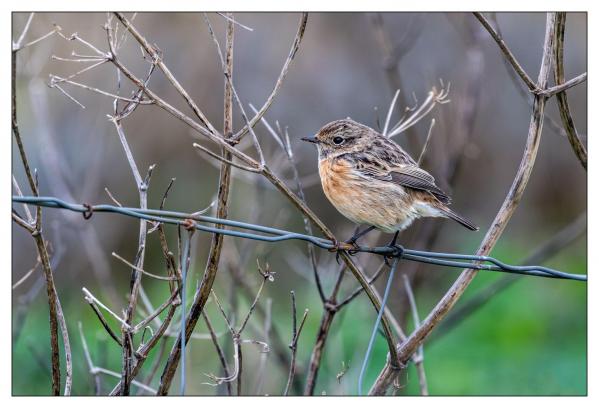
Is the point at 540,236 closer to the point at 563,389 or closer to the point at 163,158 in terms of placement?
the point at 563,389

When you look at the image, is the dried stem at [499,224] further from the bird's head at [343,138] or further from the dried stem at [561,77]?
the bird's head at [343,138]

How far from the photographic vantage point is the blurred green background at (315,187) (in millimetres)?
6355

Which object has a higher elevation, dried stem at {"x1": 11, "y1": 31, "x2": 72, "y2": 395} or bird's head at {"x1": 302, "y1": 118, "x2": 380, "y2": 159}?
bird's head at {"x1": 302, "y1": 118, "x2": 380, "y2": 159}

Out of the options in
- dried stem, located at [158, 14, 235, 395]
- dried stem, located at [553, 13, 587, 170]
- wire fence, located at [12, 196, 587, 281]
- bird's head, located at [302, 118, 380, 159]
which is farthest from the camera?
bird's head, located at [302, 118, 380, 159]

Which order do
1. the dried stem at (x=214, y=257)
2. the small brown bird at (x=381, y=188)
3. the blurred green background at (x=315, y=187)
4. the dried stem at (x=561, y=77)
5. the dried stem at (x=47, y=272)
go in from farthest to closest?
the blurred green background at (x=315, y=187) → the small brown bird at (x=381, y=188) → the dried stem at (x=561, y=77) → the dried stem at (x=214, y=257) → the dried stem at (x=47, y=272)

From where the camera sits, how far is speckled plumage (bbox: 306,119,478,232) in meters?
4.73

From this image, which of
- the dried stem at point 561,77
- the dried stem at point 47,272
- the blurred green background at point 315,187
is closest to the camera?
the dried stem at point 47,272

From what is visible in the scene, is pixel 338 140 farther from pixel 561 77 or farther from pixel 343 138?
pixel 561 77

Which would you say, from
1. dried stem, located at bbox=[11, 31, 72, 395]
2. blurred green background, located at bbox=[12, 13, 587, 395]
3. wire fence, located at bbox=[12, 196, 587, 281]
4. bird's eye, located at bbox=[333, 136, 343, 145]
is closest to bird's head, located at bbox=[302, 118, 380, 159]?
bird's eye, located at bbox=[333, 136, 343, 145]

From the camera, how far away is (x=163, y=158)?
9.65m

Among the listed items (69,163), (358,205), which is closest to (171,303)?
(358,205)

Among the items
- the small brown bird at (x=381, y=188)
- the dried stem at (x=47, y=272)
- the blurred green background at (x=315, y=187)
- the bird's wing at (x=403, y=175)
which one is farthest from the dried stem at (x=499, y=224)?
the dried stem at (x=47, y=272)

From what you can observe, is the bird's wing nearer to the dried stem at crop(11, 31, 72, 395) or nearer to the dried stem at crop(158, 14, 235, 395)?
the dried stem at crop(158, 14, 235, 395)

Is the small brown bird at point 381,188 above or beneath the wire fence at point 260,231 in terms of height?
above
